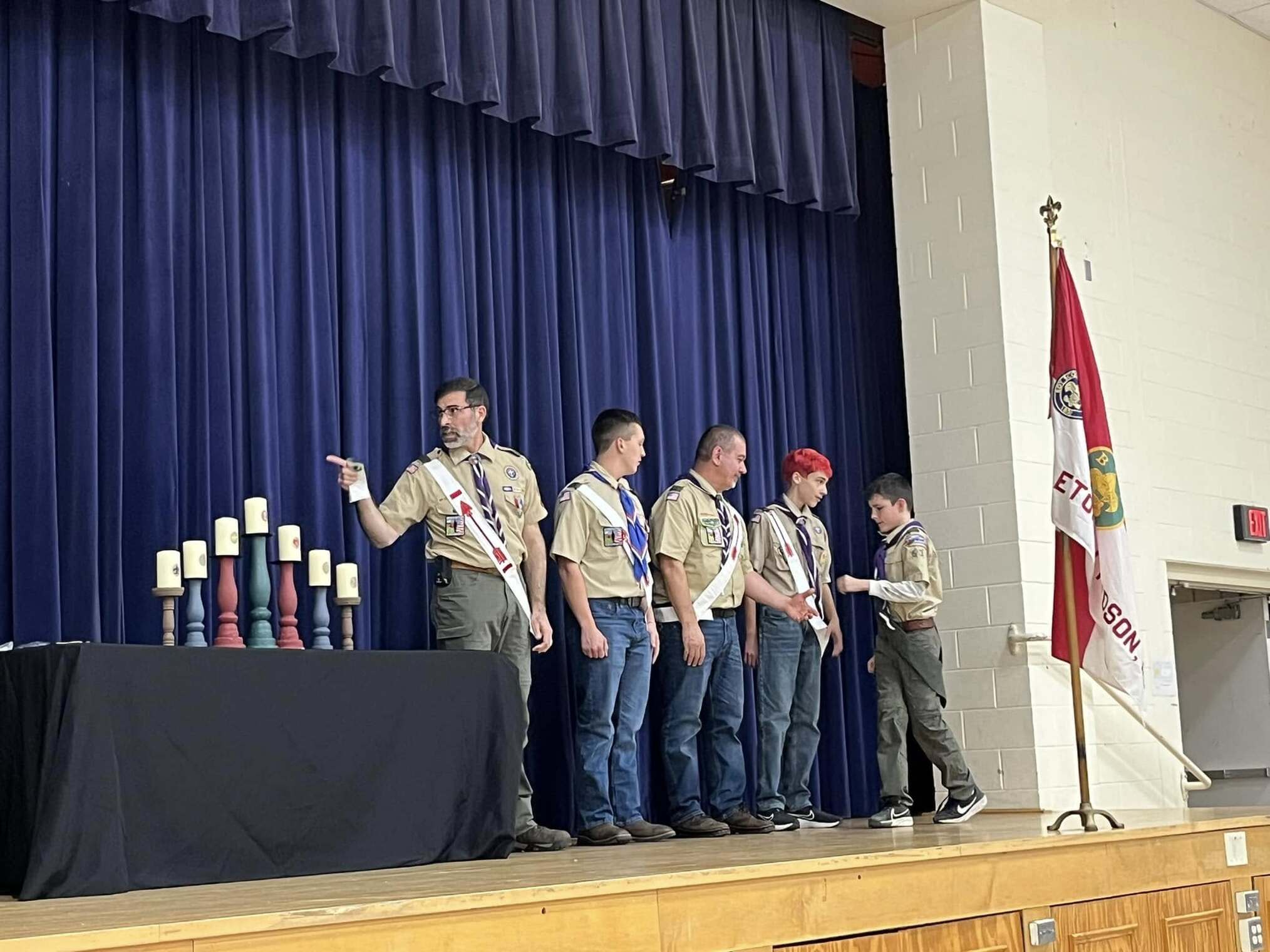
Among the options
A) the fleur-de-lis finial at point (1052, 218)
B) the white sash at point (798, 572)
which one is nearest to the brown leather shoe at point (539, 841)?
the white sash at point (798, 572)

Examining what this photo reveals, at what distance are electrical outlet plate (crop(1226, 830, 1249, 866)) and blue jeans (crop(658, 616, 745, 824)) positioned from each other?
1.62 meters

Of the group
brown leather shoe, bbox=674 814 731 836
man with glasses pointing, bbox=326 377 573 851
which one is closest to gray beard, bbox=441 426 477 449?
man with glasses pointing, bbox=326 377 573 851

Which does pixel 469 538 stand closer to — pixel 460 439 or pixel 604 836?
pixel 460 439

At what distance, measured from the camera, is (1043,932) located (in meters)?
4.23

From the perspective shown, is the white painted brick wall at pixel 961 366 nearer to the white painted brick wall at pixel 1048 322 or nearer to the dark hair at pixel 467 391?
the white painted brick wall at pixel 1048 322

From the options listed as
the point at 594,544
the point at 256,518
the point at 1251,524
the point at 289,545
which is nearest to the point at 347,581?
the point at 289,545

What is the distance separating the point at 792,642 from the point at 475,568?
4.69ft

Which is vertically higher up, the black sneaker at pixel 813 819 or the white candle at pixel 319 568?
the white candle at pixel 319 568

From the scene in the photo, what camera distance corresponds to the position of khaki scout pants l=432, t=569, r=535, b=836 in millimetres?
4848

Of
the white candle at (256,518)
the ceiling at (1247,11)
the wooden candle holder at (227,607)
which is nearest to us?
the wooden candle holder at (227,607)

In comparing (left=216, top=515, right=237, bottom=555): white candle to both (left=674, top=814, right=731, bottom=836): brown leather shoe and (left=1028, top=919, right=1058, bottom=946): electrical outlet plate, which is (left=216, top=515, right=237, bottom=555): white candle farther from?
(left=1028, top=919, right=1058, bottom=946): electrical outlet plate

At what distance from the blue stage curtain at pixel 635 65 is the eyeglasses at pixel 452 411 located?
1.16m

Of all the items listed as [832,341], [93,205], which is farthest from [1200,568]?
[93,205]

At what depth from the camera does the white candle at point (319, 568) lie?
4.55 m
